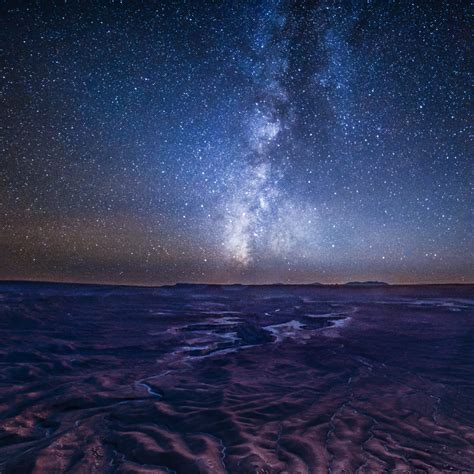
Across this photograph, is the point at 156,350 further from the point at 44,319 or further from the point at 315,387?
the point at 44,319

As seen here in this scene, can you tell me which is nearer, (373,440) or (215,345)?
(373,440)

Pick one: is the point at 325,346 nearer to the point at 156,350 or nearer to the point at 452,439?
the point at 156,350

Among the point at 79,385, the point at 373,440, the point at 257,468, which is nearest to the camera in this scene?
the point at 257,468

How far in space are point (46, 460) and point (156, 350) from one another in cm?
687

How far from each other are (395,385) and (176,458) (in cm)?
496

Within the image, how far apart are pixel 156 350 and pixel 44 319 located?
9.84m

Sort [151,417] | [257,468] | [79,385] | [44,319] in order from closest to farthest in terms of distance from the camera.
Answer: [257,468] → [151,417] → [79,385] → [44,319]

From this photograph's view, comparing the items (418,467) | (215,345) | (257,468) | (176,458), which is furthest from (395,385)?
(215,345)

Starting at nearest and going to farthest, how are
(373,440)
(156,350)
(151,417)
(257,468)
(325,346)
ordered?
(257,468) < (373,440) < (151,417) < (156,350) < (325,346)

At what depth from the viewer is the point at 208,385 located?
7.21 metres

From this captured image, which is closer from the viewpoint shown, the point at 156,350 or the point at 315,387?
the point at 315,387

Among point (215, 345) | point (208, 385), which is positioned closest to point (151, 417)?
point (208, 385)

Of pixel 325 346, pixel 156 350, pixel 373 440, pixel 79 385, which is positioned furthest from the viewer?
pixel 325 346

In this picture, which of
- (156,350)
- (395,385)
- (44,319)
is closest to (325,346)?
(395,385)
